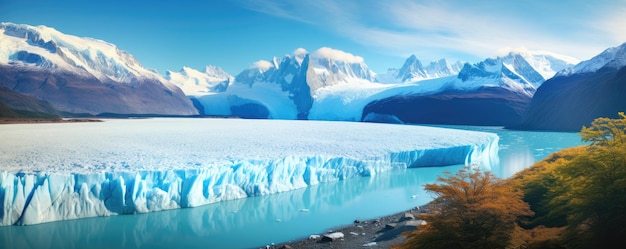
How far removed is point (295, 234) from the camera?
37.3 ft

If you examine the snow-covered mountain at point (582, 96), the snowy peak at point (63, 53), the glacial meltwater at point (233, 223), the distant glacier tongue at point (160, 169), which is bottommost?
the glacial meltwater at point (233, 223)

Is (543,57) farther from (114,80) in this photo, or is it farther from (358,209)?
(358,209)

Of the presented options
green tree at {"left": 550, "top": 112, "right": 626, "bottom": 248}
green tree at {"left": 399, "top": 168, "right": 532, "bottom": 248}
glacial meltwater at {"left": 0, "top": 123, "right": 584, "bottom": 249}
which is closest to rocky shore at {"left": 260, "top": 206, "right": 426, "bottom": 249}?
glacial meltwater at {"left": 0, "top": 123, "right": 584, "bottom": 249}

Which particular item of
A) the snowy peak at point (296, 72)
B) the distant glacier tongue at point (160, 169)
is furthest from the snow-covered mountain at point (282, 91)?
the distant glacier tongue at point (160, 169)

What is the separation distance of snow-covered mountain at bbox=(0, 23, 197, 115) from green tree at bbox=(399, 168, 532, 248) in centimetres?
9777

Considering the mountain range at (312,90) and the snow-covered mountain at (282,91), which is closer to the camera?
the mountain range at (312,90)

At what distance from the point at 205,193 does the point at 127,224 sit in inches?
121

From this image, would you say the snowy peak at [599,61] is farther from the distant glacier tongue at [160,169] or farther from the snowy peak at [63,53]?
the snowy peak at [63,53]

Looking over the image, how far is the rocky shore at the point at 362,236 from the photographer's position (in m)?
10.0

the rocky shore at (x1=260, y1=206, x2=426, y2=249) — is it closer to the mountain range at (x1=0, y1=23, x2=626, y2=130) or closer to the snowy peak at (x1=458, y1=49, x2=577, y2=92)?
the mountain range at (x1=0, y1=23, x2=626, y2=130)

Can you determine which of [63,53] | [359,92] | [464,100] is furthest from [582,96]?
[63,53]

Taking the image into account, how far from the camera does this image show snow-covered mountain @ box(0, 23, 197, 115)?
9419cm

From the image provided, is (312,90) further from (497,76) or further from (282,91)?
(497,76)

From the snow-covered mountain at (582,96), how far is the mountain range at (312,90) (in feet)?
0.59
